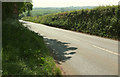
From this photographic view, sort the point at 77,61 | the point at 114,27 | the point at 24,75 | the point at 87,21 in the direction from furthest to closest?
the point at 87,21, the point at 114,27, the point at 77,61, the point at 24,75

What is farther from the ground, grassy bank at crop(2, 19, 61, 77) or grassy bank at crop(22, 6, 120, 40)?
grassy bank at crop(22, 6, 120, 40)

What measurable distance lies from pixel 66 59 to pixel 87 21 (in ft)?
44.9

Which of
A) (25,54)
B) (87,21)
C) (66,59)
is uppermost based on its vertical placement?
(87,21)

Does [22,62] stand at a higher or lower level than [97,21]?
lower

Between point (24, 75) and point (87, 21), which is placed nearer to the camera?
point (24, 75)

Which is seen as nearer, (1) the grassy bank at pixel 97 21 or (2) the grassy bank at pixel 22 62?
(2) the grassy bank at pixel 22 62

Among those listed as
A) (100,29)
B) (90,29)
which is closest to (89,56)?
(100,29)

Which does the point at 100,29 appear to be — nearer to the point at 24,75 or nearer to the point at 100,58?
the point at 100,58

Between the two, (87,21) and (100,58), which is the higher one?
(87,21)


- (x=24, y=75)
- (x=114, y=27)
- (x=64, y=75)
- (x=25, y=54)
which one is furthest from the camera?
(x=114, y=27)

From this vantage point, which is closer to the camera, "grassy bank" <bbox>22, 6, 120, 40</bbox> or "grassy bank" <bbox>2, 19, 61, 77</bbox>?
"grassy bank" <bbox>2, 19, 61, 77</bbox>

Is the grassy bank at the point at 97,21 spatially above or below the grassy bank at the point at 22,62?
above

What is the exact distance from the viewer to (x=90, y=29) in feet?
64.9

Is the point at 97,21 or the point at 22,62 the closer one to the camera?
the point at 22,62
